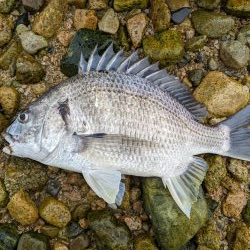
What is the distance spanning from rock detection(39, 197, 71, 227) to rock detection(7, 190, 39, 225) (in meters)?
0.08

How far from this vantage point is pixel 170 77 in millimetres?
4062

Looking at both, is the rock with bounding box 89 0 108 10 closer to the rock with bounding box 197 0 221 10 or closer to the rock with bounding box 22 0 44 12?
the rock with bounding box 22 0 44 12

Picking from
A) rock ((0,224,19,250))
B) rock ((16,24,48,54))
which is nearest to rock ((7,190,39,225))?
rock ((0,224,19,250))

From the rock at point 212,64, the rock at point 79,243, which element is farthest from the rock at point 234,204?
the rock at point 79,243

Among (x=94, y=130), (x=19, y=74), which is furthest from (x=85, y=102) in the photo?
(x=19, y=74)

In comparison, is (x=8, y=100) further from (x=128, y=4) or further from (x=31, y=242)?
(x=128, y=4)

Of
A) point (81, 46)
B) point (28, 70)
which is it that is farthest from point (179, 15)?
point (28, 70)

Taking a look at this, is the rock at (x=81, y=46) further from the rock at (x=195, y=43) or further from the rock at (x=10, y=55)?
the rock at (x=195, y=43)

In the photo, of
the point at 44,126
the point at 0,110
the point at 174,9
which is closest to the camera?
the point at 44,126

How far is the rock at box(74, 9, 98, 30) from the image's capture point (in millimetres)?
4230

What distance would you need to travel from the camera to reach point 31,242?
3.86m

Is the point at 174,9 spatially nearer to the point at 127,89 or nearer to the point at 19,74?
the point at 127,89

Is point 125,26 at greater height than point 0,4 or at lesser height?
lesser

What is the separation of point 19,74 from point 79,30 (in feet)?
2.27
